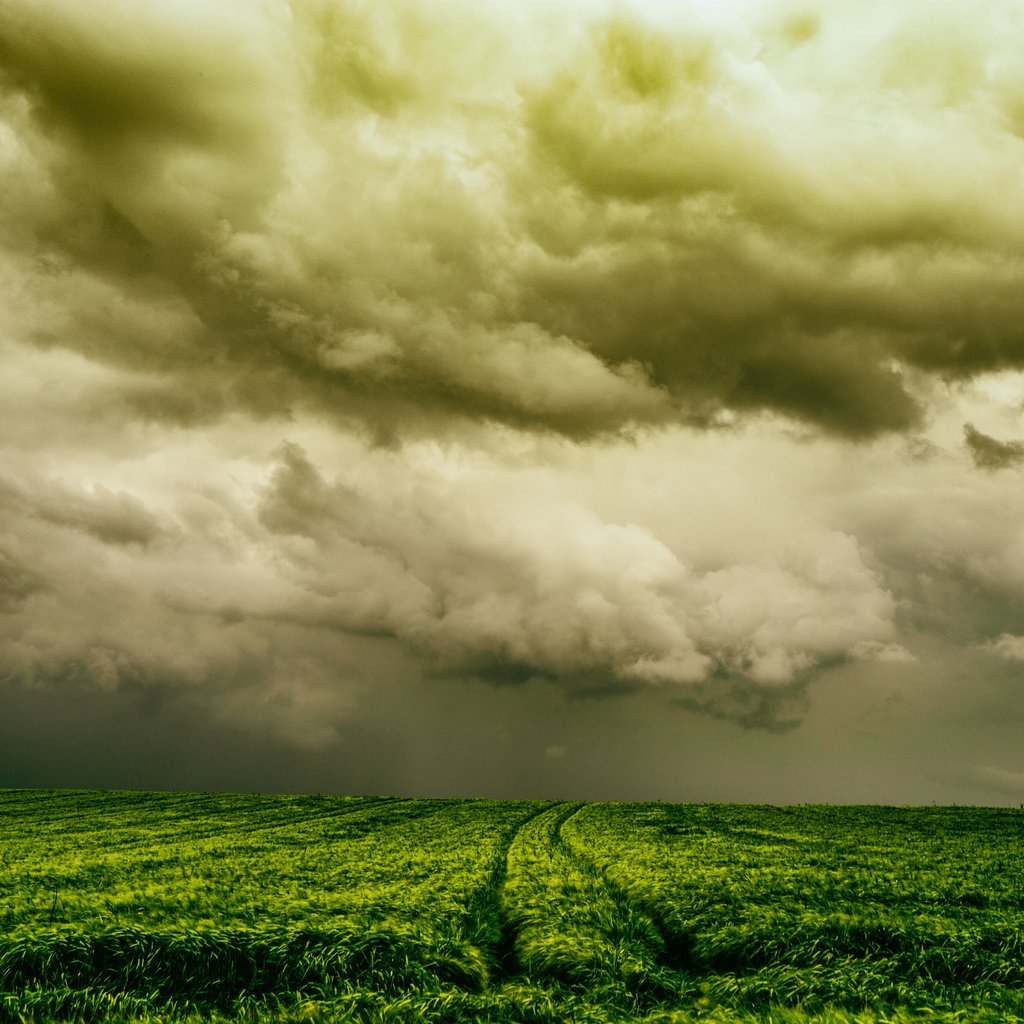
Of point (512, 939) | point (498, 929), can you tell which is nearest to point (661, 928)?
point (512, 939)

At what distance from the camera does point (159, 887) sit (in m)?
18.2

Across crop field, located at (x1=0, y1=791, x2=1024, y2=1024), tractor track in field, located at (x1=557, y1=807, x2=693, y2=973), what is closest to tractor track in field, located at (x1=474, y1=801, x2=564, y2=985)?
crop field, located at (x1=0, y1=791, x2=1024, y2=1024)

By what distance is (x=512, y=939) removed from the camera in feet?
48.4

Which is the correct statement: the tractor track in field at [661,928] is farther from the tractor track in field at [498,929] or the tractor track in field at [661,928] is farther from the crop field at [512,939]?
the tractor track in field at [498,929]

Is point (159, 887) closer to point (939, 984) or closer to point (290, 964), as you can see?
point (290, 964)

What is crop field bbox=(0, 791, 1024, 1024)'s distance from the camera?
1062 cm

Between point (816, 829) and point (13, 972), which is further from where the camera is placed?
point (816, 829)

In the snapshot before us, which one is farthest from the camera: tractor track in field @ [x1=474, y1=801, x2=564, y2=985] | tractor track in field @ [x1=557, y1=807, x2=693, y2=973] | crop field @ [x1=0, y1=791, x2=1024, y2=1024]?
tractor track in field @ [x1=557, y1=807, x2=693, y2=973]

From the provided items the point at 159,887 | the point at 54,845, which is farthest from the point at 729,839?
the point at 54,845

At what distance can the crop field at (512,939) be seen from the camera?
A: 10.6 m

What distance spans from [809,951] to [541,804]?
68985mm

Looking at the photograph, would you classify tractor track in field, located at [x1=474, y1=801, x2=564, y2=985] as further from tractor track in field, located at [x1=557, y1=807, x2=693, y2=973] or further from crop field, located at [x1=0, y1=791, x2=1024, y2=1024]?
tractor track in field, located at [x1=557, y1=807, x2=693, y2=973]

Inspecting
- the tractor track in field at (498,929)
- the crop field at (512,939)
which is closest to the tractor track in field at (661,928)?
the crop field at (512,939)

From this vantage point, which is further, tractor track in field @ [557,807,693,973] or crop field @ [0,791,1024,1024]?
tractor track in field @ [557,807,693,973]
